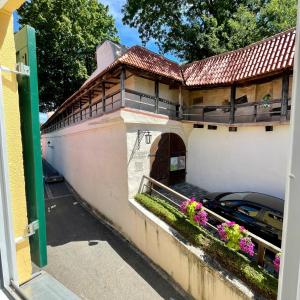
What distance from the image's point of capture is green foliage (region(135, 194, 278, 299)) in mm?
4551

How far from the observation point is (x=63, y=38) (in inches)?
752

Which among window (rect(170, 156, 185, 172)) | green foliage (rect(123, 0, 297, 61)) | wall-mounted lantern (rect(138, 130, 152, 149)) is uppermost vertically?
green foliage (rect(123, 0, 297, 61))

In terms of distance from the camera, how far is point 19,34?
181 centimetres

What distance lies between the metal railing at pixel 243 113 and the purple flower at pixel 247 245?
4617 mm

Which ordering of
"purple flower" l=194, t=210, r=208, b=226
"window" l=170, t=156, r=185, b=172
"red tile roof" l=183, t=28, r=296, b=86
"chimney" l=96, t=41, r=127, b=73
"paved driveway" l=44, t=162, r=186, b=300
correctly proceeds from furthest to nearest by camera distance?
"chimney" l=96, t=41, r=127, b=73 → "window" l=170, t=156, r=185, b=172 → "red tile roof" l=183, t=28, r=296, b=86 → "purple flower" l=194, t=210, r=208, b=226 → "paved driveway" l=44, t=162, r=186, b=300

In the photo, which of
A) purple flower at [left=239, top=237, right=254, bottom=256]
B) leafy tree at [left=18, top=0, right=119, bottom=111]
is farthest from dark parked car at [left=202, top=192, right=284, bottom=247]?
leafy tree at [left=18, top=0, right=119, bottom=111]

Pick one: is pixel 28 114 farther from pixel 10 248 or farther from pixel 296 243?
pixel 296 243

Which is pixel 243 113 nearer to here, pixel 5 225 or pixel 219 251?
pixel 219 251

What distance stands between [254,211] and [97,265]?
5158 millimetres

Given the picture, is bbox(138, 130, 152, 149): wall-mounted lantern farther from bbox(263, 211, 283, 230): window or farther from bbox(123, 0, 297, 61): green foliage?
bbox(123, 0, 297, 61): green foliage

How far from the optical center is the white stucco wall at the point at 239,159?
305 inches

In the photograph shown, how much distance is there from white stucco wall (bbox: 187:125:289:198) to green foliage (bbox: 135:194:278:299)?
326 centimetres

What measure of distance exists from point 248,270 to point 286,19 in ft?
50.6

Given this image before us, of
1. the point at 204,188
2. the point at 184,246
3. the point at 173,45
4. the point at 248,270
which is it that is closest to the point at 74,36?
the point at 173,45
